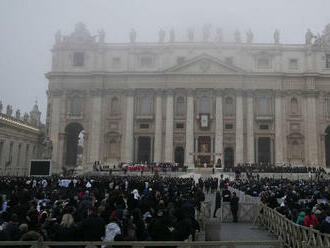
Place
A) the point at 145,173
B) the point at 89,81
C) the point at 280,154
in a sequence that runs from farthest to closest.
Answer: the point at 89,81
the point at 280,154
the point at 145,173

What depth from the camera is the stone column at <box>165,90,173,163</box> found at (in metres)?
61.2

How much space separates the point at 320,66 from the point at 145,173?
3655cm

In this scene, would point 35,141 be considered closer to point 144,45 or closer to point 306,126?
point 144,45

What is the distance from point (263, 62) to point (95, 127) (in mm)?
30763

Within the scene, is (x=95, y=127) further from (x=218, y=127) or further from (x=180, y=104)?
(x=218, y=127)

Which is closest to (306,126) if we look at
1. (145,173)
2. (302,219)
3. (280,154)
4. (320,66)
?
(280,154)

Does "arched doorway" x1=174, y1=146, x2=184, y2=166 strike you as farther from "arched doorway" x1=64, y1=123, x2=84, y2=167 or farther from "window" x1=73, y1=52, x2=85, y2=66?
"window" x1=73, y1=52, x2=85, y2=66

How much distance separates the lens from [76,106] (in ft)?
215

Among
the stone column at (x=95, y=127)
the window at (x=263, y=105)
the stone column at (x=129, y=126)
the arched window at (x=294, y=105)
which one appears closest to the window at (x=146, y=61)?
the stone column at (x=129, y=126)

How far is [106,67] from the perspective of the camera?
66000 mm

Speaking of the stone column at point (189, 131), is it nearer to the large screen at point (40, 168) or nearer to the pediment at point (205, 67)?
the pediment at point (205, 67)

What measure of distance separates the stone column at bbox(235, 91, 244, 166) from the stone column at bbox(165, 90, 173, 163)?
10.7 meters

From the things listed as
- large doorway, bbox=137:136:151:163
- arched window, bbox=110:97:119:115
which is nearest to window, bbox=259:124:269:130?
large doorway, bbox=137:136:151:163

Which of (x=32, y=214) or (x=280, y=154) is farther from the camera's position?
(x=280, y=154)
